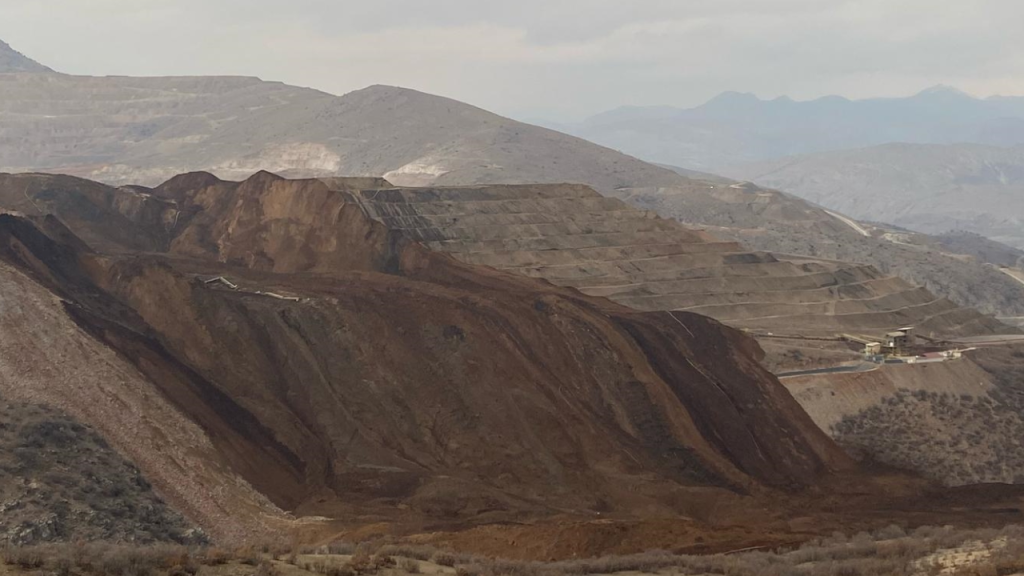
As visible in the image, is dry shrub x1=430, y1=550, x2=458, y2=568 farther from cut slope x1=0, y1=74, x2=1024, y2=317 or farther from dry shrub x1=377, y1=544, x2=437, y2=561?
cut slope x1=0, y1=74, x2=1024, y2=317

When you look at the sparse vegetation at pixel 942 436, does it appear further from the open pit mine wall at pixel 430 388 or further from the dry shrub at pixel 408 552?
the dry shrub at pixel 408 552

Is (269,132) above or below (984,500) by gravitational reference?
above

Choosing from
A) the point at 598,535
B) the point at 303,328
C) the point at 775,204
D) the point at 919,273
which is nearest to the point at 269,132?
the point at 775,204

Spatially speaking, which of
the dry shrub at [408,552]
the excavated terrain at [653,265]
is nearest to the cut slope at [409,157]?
the excavated terrain at [653,265]

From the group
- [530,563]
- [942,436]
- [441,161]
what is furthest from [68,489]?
[441,161]

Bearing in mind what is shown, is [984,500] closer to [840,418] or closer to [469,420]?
[840,418]

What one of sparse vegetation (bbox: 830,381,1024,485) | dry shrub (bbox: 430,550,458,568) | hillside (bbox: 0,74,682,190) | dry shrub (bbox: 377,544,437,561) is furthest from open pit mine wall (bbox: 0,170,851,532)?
hillside (bbox: 0,74,682,190)

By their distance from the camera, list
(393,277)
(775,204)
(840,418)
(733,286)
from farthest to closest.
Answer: (775,204) < (733,286) < (393,277) < (840,418)
